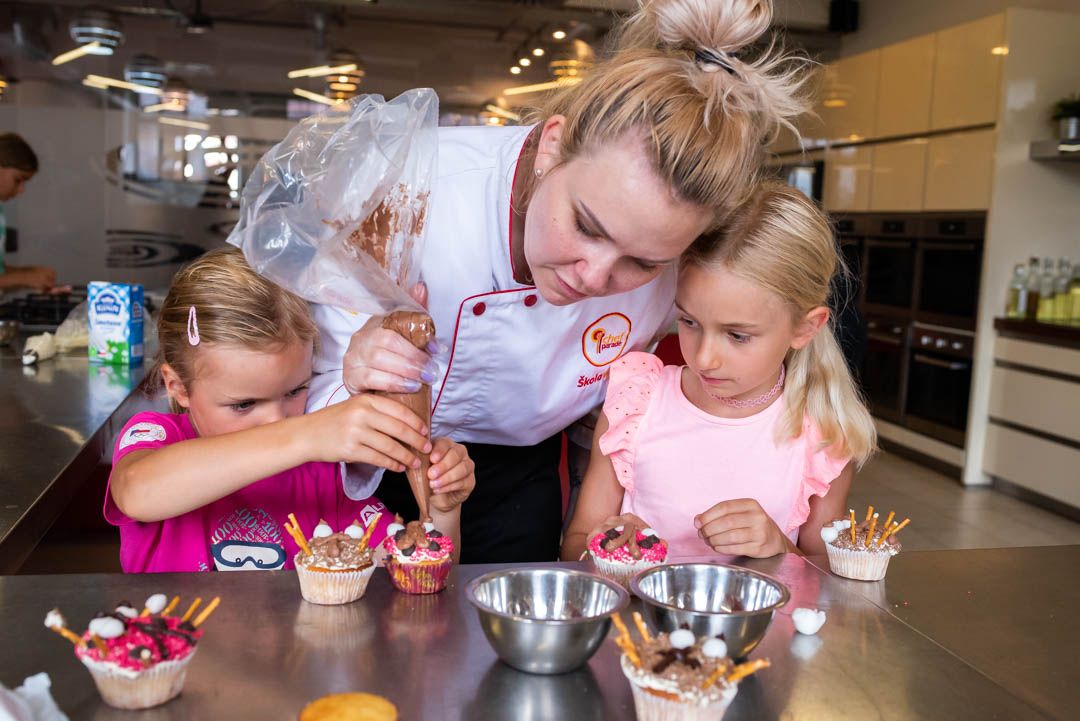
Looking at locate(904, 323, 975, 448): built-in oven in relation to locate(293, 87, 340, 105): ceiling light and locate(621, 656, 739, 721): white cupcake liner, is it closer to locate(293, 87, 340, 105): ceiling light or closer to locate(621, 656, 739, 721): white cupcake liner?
locate(293, 87, 340, 105): ceiling light

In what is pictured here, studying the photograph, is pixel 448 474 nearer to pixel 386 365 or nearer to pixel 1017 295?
pixel 386 365

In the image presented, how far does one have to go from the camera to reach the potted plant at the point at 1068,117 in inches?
178

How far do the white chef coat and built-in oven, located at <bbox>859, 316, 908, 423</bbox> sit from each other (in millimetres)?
4165

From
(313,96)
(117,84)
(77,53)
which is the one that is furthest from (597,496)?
(77,53)

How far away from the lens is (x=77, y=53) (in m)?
5.77

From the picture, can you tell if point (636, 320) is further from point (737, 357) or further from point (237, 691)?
point (237, 691)

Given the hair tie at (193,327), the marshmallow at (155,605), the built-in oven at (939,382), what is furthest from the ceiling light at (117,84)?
the marshmallow at (155,605)

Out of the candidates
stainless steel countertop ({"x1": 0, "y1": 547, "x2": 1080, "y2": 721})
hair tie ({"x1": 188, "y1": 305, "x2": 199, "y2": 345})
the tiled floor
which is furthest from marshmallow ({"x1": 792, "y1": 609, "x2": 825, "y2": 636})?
the tiled floor

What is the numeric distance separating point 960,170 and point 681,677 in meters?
4.82

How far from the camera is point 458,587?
3.59ft

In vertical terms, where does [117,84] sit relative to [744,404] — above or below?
above

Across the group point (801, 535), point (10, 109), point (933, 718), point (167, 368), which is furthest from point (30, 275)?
point (933, 718)

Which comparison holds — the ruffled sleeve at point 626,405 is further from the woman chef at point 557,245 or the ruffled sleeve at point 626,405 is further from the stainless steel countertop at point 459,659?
the stainless steel countertop at point 459,659

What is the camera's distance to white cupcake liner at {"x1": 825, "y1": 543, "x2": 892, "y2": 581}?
1.18m
